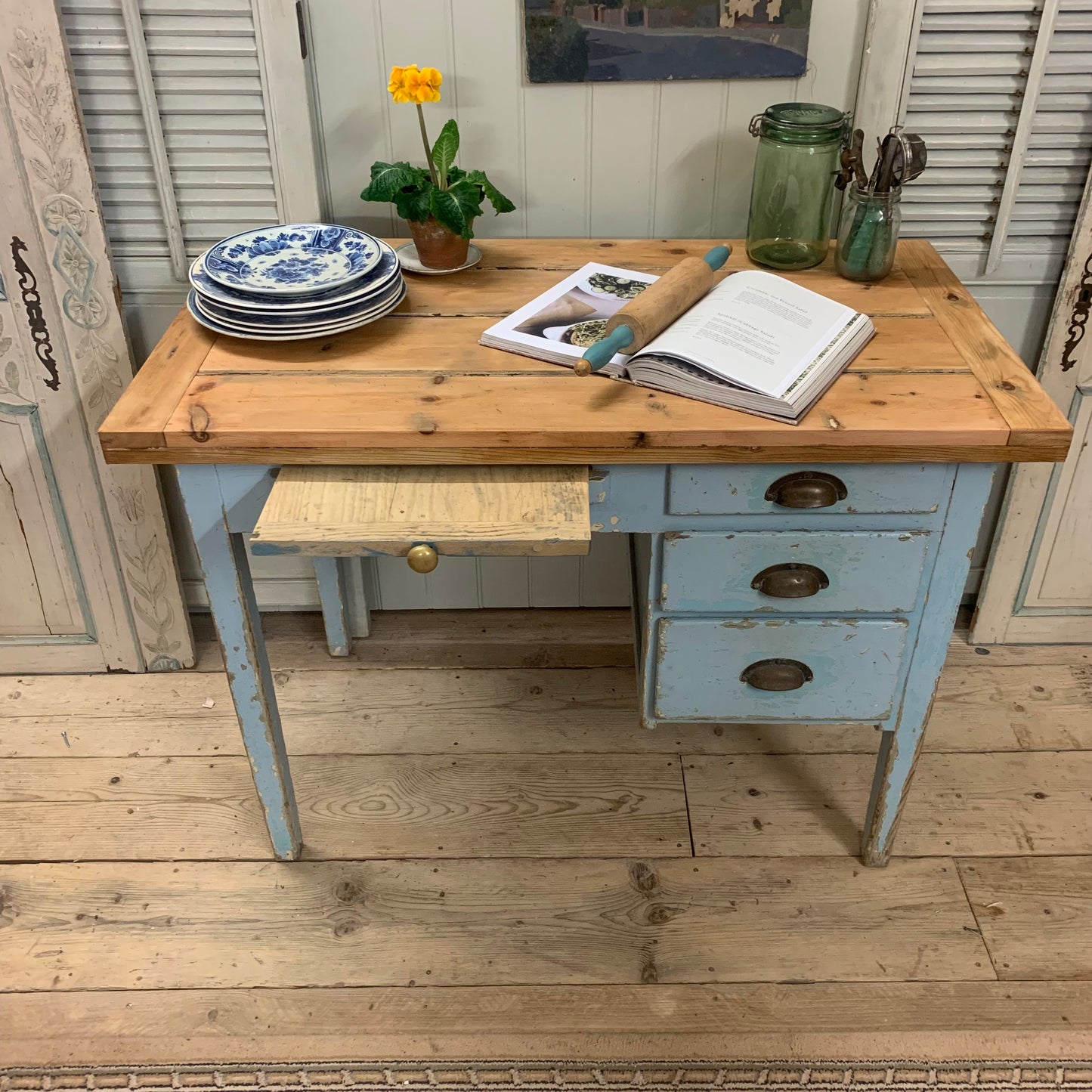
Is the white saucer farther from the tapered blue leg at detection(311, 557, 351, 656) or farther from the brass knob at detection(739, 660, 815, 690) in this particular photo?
the brass knob at detection(739, 660, 815, 690)

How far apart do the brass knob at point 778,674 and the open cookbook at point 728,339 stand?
37 cm

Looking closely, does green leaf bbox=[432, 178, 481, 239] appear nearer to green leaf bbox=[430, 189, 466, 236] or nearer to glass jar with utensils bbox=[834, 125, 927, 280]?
green leaf bbox=[430, 189, 466, 236]

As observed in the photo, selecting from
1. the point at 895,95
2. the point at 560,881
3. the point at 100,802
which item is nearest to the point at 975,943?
the point at 560,881

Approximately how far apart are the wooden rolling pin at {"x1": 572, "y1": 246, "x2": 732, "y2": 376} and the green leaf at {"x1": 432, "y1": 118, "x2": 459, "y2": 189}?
0.39 meters

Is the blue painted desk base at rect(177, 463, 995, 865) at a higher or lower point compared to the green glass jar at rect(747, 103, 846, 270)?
lower

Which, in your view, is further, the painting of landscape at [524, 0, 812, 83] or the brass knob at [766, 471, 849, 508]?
the painting of landscape at [524, 0, 812, 83]

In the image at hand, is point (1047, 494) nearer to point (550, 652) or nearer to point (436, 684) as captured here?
point (550, 652)

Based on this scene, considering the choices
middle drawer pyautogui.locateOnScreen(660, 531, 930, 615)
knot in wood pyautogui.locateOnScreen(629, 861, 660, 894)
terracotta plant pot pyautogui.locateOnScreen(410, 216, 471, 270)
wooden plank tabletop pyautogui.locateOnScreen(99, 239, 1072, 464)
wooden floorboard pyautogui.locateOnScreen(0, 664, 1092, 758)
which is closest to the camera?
wooden plank tabletop pyautogui.locateOnScreen(99, 239, 1072, 464)

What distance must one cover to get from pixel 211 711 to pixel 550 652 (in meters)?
0.67

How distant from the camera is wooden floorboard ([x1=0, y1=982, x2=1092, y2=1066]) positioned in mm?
1442

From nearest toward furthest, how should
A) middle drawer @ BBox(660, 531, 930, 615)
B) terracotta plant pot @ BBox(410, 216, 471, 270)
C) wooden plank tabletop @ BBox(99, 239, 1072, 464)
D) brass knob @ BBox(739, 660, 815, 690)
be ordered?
wooden plank tabletop @ BBox(99, 239, 1072, 464), middle drawer @ BBox(660, 531, 930, 615), brass knob @ BBox(739, 660, 815, 690), terracotta plant pot @ BBox(410, 216, 471, 270)

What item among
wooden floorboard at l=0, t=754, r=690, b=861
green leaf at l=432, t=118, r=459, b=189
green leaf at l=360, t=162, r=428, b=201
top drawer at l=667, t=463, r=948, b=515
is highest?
green leaf at l=432, t=118, r=459, b=189

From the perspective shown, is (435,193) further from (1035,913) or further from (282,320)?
(1035,913)

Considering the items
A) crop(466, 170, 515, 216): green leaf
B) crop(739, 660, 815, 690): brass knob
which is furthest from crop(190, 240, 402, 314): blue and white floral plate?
crop(739, 660, 815, 690): brass knob
